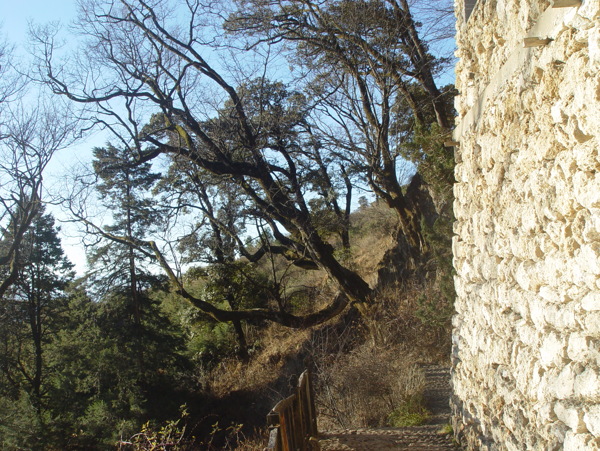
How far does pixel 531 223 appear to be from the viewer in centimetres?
327

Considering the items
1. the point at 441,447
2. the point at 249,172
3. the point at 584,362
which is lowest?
the point at 441,447

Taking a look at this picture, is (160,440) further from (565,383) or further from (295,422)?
(565,383)

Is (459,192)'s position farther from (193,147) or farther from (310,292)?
(310,292)

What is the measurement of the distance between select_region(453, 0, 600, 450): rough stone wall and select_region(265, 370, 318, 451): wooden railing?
1.73m

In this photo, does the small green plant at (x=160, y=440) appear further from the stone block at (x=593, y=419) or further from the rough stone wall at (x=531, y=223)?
the stone block at (x=593, y=419)

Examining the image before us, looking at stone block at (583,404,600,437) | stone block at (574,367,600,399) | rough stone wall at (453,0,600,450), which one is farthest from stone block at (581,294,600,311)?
stone block at (583,404,600,437)

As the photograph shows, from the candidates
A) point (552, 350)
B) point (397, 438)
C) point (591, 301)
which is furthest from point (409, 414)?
point (591, 301)

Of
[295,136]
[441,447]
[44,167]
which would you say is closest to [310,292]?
[295,136]

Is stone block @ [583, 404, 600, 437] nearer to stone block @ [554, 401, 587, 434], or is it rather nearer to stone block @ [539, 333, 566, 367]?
stone block @ [554, 401, 587, 434]

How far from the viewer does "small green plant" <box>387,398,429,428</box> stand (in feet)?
24.5

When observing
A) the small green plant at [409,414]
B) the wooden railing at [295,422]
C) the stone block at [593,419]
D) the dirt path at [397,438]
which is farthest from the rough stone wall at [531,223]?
the small green plant at [409,414]

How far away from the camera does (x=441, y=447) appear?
19.5 ft

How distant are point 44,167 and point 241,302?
8000 mm

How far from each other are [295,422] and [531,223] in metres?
3.47
